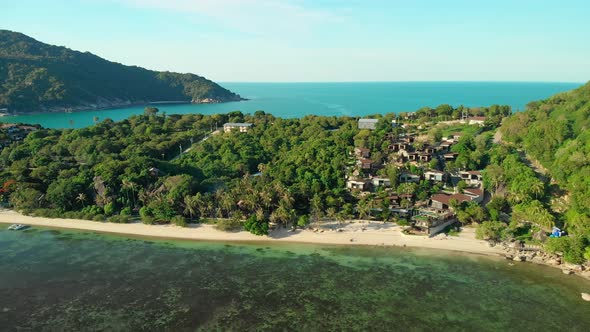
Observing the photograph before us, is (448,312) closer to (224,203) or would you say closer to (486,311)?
(486,311)

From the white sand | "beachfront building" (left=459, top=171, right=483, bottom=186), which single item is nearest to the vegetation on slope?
"beachfront building" (left=459, top=171, right=483, bottom=186)

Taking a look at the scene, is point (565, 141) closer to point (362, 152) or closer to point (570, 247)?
point (570, 247)

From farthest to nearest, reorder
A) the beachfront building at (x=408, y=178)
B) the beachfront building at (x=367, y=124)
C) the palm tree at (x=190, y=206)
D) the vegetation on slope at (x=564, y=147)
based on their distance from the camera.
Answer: the beachfront building at (x=367, y=124) → the beachfront building at (x=408, y=178) → the palm tree at (x=190, y=206) → the vegetation on slope at (x=564, y=147)

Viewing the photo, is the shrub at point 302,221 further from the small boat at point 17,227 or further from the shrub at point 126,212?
the small boat at point 17,227

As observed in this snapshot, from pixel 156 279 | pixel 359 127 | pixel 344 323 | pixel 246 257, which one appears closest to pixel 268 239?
pixel 246 257

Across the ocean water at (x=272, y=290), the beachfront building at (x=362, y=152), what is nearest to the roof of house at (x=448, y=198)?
the ocean water at (x=272, y=290)

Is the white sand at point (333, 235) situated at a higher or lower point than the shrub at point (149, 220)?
lower

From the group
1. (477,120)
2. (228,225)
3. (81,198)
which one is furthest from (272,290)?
(477,120)

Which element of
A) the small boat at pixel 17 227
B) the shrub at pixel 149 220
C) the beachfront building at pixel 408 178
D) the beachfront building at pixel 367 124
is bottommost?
the small boat at pixel 17 227

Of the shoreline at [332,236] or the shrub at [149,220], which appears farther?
A: the shrub at [149,220]
